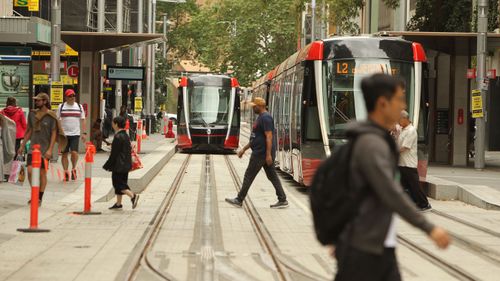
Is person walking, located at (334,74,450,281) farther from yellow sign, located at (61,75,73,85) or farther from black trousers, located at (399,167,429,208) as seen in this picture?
yellow sign, located at (61,75,73,85)

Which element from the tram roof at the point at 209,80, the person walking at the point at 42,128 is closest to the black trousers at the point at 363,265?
the person walking at the point at 42,128

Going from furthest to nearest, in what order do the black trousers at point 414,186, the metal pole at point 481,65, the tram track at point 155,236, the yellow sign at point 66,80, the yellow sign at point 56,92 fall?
the yellow sign at point 66,80 < the metal pole at point 481,65 < the yellow sign at point 56,92 < the black trousers at point 414,186 < the tram track at point 155,236

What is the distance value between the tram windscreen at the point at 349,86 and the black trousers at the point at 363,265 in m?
14.5

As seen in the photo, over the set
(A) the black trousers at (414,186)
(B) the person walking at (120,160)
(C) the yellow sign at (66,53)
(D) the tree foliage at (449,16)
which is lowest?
(A) the black trousers at (414,186)

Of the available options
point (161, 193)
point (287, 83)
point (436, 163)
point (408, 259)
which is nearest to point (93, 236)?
point (408, 259)

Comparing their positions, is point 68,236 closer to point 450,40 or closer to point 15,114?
point 15,114

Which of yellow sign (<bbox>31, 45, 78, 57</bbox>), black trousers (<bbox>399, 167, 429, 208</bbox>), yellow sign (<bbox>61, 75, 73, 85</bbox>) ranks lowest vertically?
black trousers (<bbox>399, 167, 429, 208</bbox>)

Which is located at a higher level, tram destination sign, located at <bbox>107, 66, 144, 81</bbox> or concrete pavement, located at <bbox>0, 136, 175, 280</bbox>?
tram destination sign, located at <bbox>107, 66, 144, 81</bbox>

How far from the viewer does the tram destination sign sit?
34.8 meters

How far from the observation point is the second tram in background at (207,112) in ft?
128

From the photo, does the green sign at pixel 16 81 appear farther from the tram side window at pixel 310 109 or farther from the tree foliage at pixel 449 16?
the tree foliage at pixel 449 16

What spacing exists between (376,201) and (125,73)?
3015 centimetres

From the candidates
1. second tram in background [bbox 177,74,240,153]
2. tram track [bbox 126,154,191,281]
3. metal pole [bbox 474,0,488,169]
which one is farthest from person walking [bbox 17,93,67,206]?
second tram in background [bbox 177,74,240,153]

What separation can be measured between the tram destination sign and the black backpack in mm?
29714
